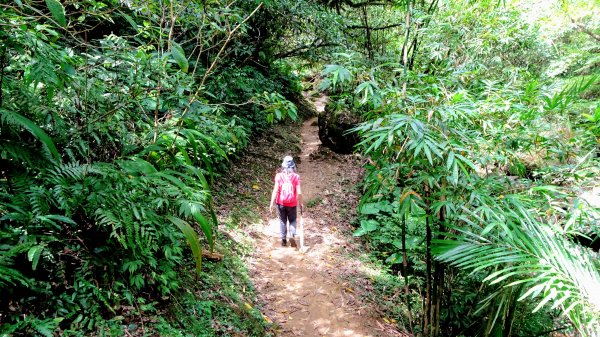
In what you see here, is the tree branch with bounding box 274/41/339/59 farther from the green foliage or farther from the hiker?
the green foliage

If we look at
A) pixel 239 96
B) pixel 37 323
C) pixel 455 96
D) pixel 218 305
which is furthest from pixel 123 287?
pixel 239 96

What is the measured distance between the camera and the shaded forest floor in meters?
4.50

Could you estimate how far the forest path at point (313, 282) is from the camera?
4398 millimetres

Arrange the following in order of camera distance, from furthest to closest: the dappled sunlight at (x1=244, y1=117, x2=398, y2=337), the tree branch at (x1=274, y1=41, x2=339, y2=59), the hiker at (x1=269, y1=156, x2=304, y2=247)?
the tree branch at (x1=274, y1=41, x2=339, y2=59) → the hiker at (x1=269, y1=156, x2=304, y2=247) → the dappled sunlight at (x1=244, y1=117, x2=398, y2=337)

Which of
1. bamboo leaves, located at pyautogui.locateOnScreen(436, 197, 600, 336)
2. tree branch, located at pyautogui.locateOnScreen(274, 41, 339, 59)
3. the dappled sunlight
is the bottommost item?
the dappled sunlight

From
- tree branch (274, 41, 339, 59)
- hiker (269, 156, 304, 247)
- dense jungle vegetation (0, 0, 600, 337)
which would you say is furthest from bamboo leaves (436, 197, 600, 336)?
tree branch (274, 41, 339, 59)

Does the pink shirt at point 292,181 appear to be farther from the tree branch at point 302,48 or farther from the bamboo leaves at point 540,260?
the tree branch at point 302,48

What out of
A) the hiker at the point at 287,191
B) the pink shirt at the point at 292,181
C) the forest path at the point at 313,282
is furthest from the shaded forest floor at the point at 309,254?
the pink shirt at the point at 292,181

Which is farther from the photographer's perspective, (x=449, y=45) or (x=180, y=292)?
(x=449, y=45)

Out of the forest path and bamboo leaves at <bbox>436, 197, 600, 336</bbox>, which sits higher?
bamboo leaves at <bbox>436, 197, 600, 336</bbox>

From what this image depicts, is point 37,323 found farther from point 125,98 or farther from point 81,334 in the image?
point 125,98

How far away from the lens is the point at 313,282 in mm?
5180

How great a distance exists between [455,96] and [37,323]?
349cm

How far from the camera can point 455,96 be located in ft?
9.65
